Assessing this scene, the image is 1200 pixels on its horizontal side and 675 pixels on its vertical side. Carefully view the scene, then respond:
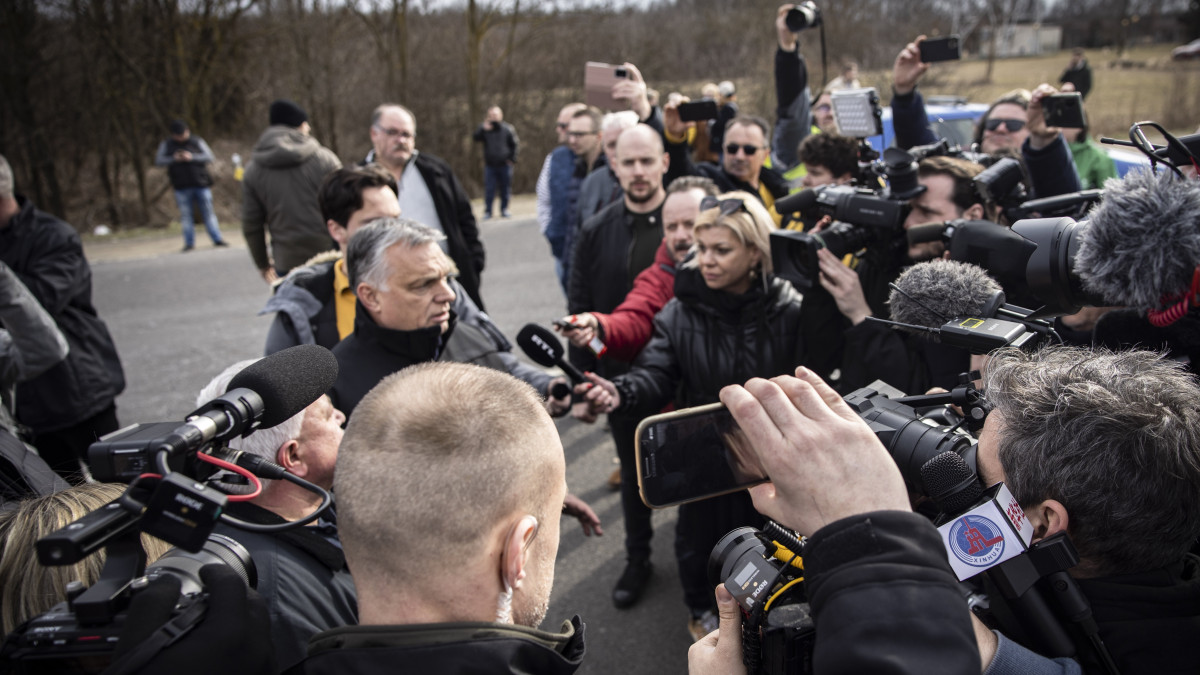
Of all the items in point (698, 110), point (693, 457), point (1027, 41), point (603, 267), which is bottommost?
point (603, 267)

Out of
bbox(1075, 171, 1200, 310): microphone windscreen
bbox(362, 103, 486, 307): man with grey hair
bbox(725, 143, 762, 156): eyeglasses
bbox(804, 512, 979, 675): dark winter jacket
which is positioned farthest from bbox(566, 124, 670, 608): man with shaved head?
bbox(804, 512, 979, 675): dark winter jacket

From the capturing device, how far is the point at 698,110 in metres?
4.48

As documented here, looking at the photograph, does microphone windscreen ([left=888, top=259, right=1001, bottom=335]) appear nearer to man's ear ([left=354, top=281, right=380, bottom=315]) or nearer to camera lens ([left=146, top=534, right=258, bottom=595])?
camera lens ([left=146, top=534, right=258, bottom=595])

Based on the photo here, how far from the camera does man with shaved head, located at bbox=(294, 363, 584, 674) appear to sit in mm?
1166

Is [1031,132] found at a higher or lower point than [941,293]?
higher

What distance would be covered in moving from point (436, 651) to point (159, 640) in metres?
0.36

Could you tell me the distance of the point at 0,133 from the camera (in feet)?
45.7

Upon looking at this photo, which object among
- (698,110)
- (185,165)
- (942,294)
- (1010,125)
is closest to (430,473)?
(942,294)

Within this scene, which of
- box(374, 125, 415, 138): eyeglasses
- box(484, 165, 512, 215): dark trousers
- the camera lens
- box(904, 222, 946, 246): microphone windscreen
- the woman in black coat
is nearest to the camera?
the camera lens

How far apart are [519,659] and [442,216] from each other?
12.7ft

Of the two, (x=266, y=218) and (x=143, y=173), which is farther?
(x=143, y=173)

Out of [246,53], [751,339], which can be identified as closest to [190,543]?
[751,339]

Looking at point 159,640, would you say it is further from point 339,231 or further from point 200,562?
point 339,231

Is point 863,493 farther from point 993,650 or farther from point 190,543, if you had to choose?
point 190,543
